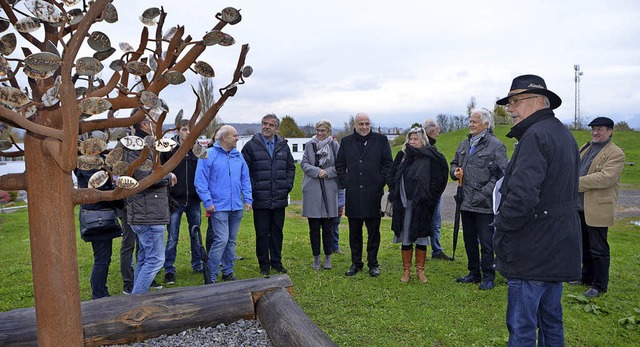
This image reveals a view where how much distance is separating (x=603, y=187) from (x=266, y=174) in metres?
4.17

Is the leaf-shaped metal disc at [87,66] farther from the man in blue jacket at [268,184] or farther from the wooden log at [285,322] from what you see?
the man in blue jacket at [268,184]

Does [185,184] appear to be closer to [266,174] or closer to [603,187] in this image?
[266,174]

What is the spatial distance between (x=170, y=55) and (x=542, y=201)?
2.61m

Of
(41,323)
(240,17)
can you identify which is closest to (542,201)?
(240,17)

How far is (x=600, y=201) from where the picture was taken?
5836mm

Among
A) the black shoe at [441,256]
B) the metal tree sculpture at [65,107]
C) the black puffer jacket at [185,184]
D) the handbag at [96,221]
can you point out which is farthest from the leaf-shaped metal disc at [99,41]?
the black shoe at [441,256]

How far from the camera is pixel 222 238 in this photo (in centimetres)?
623

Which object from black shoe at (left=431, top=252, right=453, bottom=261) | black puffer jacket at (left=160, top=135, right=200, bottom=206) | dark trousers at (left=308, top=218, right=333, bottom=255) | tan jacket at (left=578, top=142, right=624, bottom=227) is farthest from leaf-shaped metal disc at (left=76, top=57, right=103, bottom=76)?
black shoe at (left=431, top=252, right=453, bottom=261)

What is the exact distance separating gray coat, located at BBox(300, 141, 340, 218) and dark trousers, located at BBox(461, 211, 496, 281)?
1.79 metres

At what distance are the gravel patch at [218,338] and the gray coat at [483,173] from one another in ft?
11.3

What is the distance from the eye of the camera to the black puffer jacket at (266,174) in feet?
22.1

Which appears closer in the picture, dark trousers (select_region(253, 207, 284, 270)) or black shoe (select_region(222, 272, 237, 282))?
black shoe (select_region(222, 272, 237, 282))

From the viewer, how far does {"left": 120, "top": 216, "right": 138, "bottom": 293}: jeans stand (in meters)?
5.58

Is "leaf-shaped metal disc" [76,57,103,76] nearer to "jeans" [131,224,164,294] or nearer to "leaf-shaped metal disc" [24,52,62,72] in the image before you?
"leaf-shaped metal disc" [24,52,62,72]
